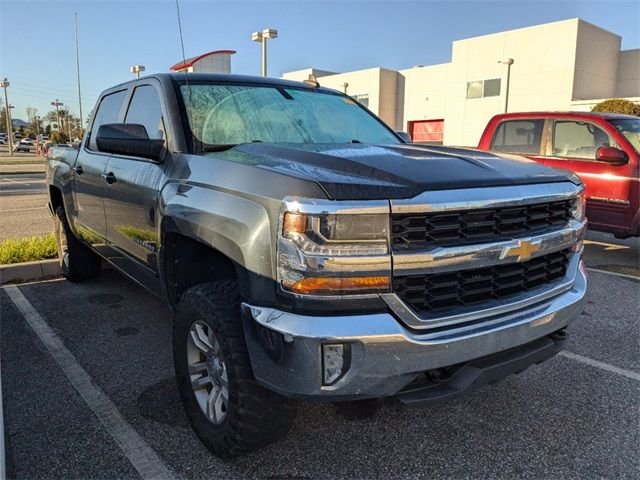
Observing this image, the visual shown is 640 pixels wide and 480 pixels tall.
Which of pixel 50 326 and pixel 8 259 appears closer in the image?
pixel 50 326

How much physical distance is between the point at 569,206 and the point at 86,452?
2699 millimetres

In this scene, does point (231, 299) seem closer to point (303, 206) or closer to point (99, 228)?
point (303, 206)

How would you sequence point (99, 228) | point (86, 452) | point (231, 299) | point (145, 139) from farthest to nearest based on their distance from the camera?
point (99, 228) → point (145, 139) → point (86, 452) → point (231, 299)

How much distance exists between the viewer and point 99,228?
408 cm

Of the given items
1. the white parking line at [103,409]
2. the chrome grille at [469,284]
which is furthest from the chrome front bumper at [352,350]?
the white parking line at [103,409]

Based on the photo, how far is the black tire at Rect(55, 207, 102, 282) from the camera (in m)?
5.24

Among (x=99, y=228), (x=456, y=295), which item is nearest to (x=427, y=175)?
(x=456, y=295)

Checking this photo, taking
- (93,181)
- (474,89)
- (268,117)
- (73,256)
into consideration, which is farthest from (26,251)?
(474,89)

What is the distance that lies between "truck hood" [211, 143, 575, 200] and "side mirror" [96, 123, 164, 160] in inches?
17.9

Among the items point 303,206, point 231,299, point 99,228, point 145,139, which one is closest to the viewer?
point 303,206

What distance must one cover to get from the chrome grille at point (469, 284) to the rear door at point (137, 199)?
1593 millimetres

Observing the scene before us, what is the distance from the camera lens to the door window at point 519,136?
7.74 m

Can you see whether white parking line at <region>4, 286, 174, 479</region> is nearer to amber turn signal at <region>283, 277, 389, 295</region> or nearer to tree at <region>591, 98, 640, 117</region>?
amber turn signal at <region>283, 277, 389, 295</region>

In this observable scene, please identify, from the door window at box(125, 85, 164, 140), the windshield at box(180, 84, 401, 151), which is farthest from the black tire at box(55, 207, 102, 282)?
the windshield at box(180, 84, 401, 151)
